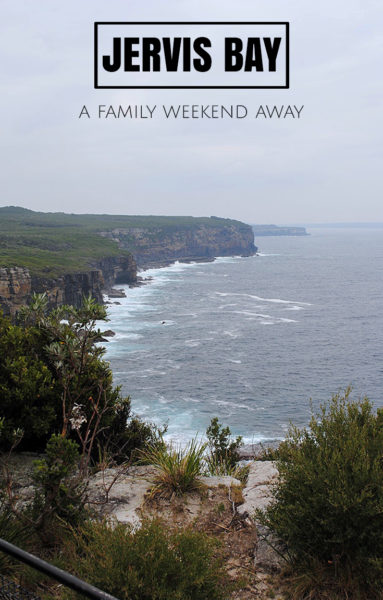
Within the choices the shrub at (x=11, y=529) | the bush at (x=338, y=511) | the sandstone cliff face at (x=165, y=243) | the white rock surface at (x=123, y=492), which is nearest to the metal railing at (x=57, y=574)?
the shrub at (x=11, y=529)

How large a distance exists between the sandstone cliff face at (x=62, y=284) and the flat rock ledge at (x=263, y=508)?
3037 centimetres

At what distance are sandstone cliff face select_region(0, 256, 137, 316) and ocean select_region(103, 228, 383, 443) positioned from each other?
585 cm

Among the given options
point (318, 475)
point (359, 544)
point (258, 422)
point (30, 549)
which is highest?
point (318, 475)

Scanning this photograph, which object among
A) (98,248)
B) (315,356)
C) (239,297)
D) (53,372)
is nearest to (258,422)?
(315,356)

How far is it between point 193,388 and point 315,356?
55.9 feet

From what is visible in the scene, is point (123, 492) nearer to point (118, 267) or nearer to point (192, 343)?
point (192, 343)

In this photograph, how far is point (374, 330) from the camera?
63.8m

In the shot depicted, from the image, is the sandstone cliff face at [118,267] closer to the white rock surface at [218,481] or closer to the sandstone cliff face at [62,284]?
the sandstone cliff face at [62,284]

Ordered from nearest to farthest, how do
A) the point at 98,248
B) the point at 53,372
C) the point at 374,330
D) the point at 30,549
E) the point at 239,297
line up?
the point at 30,549 < the point at 53,372 < the point at 374,330 < the point at 239,297 < the point at 98,248

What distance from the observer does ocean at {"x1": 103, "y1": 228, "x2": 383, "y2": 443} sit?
119 feet

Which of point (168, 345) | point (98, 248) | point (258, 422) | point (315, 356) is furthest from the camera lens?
point (98, 248)

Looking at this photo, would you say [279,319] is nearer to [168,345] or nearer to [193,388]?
[168,345]

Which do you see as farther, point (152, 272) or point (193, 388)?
point (152, 272)

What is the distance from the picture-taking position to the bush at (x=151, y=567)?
4.46m
